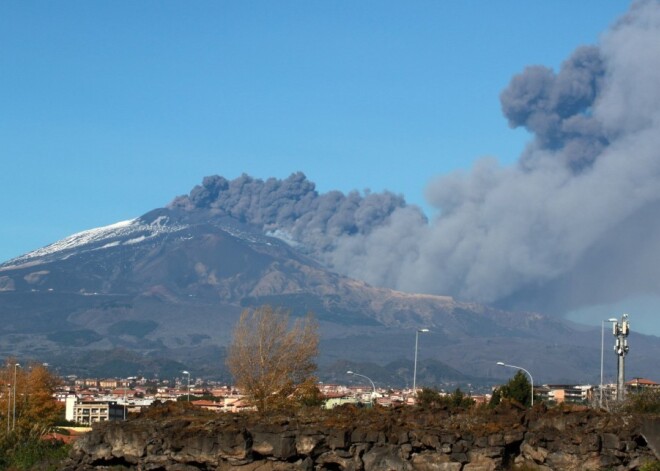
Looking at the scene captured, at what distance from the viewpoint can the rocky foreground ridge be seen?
40.0 m

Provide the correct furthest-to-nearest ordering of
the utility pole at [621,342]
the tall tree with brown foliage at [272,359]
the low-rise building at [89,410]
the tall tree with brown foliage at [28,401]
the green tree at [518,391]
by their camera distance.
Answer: the low-rise building at [89,410]
the tall tree with brown foliage at [28,401]
the green tree at [518,391]
the tall tree with brown foliage at [272,359]
the utility pole at [621,342]

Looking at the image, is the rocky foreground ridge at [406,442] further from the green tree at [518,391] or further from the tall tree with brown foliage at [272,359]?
the green tree at [518,391]

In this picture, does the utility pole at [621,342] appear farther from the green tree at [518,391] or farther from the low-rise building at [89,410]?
the low-rise building at [89,410]

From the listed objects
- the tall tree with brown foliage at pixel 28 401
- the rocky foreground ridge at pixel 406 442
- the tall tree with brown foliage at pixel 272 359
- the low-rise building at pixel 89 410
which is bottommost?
the low-rise building at pixel 89 410

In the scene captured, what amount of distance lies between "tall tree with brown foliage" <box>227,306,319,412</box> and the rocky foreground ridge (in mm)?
26277

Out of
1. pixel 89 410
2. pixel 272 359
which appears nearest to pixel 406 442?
pixel 272 359

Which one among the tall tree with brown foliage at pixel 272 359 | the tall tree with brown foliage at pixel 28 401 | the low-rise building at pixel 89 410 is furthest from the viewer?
the low-rise building at pixel 89 410

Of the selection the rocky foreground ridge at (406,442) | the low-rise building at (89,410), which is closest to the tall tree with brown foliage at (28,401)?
the low-rise building at (89,410)

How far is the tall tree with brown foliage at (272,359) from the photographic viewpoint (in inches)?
2820

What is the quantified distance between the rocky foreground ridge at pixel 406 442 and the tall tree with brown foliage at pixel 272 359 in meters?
26.3

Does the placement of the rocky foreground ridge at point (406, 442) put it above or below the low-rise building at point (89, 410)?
above

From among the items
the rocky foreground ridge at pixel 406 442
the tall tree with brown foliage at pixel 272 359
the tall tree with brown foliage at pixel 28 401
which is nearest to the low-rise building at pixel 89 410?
the tall tree with brown foliage at pixel 28 401

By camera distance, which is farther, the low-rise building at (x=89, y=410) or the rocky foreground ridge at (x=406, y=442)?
the low-rise building at (x=89, y=410)

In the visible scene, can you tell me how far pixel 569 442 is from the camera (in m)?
40.3
